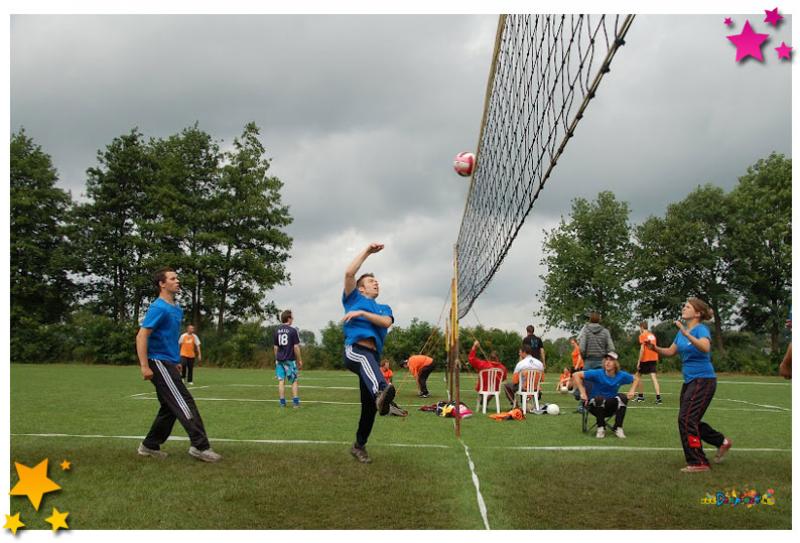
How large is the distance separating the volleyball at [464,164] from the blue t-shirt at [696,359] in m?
6.43

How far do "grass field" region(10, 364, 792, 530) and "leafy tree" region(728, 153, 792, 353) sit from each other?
33340 mm

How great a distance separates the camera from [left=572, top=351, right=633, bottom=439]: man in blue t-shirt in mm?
7637

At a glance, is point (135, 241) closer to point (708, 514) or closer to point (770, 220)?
point (770, 220)

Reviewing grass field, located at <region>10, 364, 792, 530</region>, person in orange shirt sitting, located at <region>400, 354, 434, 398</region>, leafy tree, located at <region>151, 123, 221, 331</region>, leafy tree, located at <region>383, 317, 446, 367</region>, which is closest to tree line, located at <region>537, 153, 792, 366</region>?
leafy tree, located at <region>383, 317, 446, 367</region>

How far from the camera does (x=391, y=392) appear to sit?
17.6ft

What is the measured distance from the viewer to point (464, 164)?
38.1 feet

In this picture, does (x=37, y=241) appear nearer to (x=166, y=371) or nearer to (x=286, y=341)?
(x=286, y=341)

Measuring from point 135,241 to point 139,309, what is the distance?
4619mm

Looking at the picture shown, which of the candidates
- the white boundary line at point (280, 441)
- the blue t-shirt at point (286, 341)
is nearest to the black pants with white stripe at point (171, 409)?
the white boundary line at point (280, 441)

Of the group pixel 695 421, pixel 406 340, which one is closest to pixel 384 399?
pixel 695 421

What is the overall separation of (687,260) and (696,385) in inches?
1541

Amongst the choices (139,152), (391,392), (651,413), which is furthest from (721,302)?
(391,392)

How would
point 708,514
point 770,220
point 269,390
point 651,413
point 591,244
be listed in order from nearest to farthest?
point 708,514 → point 651,413 → point 269,390 → point 770,220 → point 591,244

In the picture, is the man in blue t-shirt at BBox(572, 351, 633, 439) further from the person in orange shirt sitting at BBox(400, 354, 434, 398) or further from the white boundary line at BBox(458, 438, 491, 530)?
the person in orange shirt sitting at BBox(400, 354, 434, 398)
